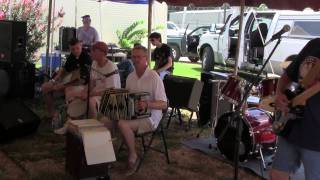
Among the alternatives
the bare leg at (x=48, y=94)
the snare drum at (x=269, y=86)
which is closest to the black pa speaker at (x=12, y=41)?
the bare leg at (x=48, y=94)

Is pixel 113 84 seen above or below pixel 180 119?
above

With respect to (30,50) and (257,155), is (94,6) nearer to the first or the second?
(30,50)

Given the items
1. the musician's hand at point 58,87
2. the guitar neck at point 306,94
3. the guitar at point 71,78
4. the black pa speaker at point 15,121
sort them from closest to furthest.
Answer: the guitar neck at point 306,94
the black pa speaker at point 15,121
the guitar at point 71,78
the musician's hand at point 58,87

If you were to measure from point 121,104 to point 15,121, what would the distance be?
5.44 ft

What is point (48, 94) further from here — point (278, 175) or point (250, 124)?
point (278, 175)

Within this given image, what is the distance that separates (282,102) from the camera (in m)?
2.77

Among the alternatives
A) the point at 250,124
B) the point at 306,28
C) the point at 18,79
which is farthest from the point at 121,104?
the point at 306,28

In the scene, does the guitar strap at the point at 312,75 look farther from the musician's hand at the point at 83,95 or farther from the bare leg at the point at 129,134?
the musician's hand at the point at 83,95

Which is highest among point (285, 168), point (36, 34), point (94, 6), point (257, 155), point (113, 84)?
point (94, 6)

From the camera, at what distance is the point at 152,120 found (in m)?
4.71

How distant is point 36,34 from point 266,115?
751 cm

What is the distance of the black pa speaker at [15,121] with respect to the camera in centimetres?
532

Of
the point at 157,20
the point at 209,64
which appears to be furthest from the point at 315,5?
the point at 157,20

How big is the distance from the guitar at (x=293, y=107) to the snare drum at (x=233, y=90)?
199cm
